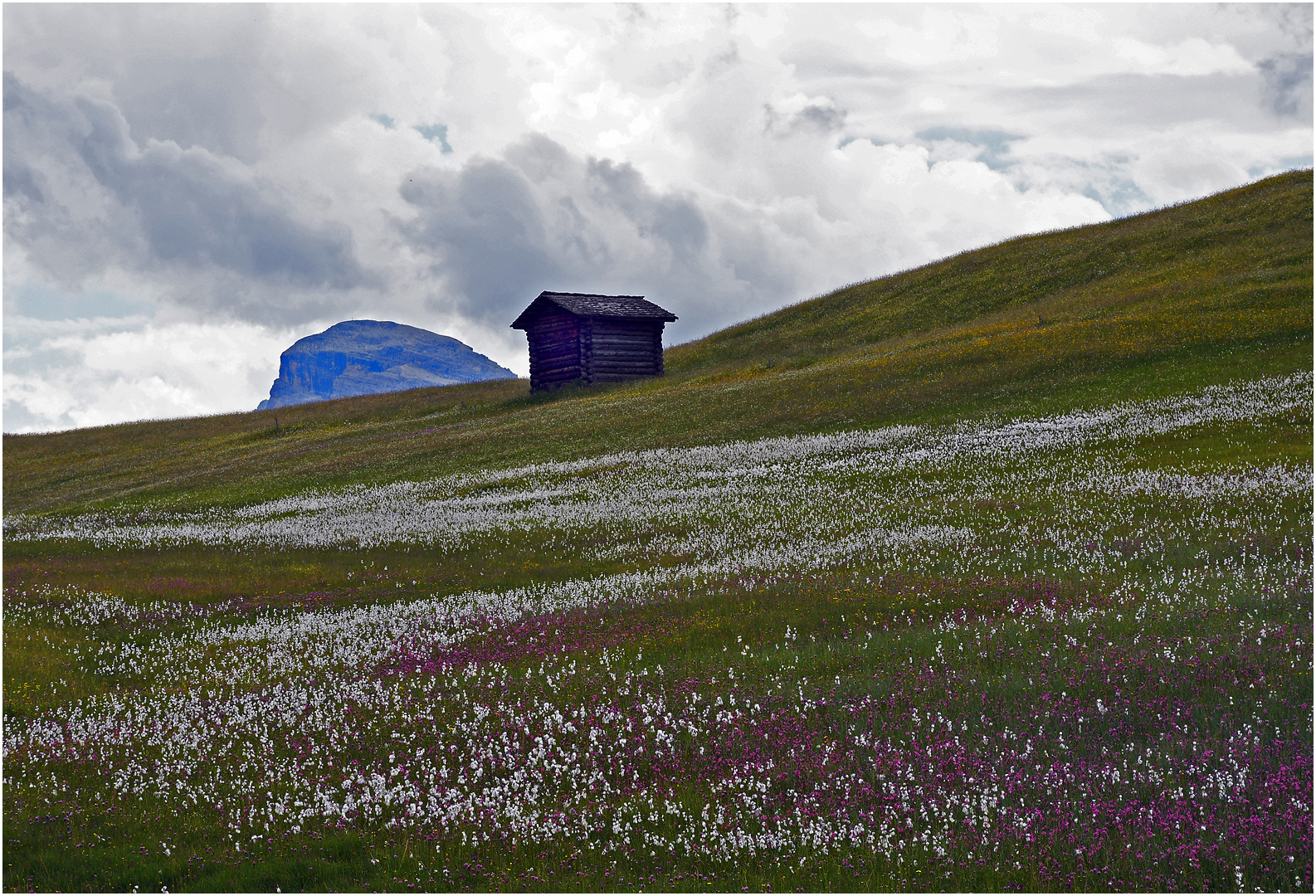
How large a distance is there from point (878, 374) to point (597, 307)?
88.5 feet

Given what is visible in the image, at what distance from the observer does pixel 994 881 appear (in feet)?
19.9

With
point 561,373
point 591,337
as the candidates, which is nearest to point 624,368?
point 591,337

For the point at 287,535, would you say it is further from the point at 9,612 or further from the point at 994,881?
the point at 994,881

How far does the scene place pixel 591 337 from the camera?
69.9 m

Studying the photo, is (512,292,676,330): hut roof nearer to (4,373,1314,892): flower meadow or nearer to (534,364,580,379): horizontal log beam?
(534,364,580,379): horizontal log beam

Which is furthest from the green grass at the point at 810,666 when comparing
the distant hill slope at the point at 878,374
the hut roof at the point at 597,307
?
the hut roof at the point at 597,307

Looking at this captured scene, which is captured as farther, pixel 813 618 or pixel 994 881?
pixel 813 618

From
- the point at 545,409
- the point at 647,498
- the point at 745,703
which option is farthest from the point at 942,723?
the point at 545,409

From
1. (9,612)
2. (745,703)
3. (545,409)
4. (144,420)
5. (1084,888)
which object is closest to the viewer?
(1084,888)

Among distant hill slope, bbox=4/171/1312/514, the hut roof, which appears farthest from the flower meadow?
the hut roof

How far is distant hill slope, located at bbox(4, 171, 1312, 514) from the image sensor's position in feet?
136

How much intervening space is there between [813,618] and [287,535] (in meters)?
19.5

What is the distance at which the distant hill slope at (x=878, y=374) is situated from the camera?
136 feet

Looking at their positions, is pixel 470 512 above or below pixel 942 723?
above
